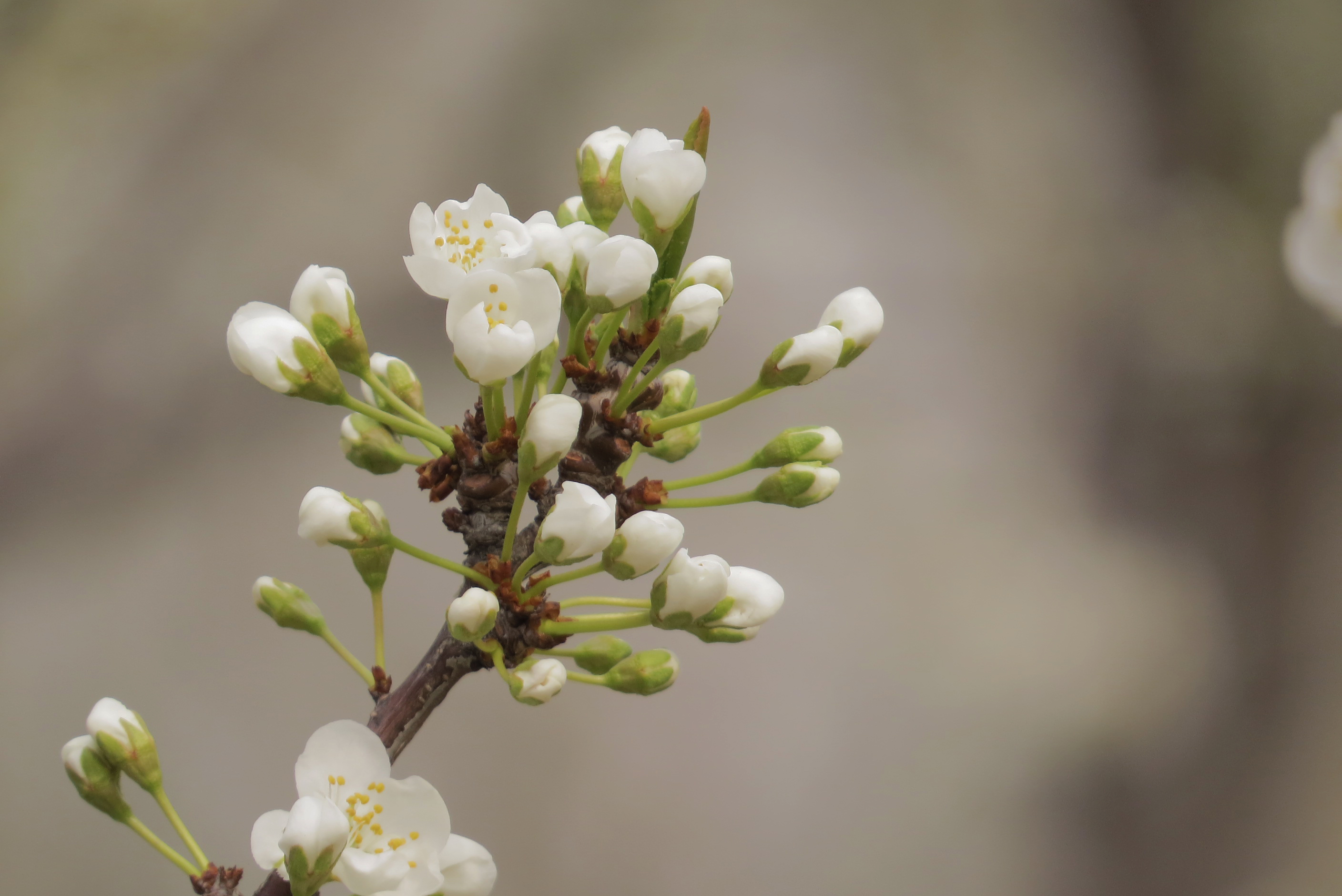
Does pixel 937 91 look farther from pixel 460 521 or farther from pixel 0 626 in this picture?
pixel 0 626

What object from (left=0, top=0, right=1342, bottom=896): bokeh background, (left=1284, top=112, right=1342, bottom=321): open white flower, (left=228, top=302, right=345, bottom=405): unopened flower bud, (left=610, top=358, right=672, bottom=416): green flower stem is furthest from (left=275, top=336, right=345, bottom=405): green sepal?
(left=0, top=0, right=1342, bottom=896): bokeh background

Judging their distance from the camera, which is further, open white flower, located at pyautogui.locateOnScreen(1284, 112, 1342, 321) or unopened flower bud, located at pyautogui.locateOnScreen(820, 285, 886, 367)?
unopened flower bud, located at pyautogui.locateOnScreen(820, 285, 886, 367)

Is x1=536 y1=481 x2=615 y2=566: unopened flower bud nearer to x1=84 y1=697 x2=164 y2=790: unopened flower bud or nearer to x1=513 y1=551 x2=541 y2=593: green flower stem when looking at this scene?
x1=513 y1=551 x2=541 y2=593: green flower stem

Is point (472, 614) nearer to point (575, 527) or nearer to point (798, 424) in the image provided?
point (575, 527)

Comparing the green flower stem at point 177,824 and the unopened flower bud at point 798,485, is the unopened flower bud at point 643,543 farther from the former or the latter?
the green flower stem at point 177,824

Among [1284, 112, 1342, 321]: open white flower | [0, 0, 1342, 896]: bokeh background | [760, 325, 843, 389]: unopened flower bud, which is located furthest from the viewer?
[0, 0, 1342, 896]: bokeh background

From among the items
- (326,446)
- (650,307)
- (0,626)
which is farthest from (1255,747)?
(0,626)

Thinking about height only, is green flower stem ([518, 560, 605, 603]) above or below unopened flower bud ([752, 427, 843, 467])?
below
